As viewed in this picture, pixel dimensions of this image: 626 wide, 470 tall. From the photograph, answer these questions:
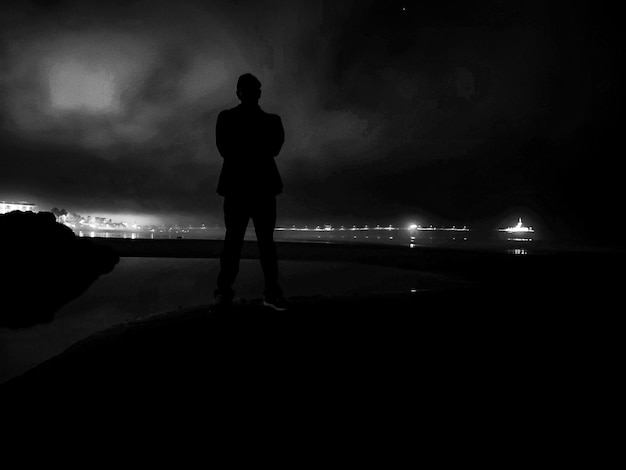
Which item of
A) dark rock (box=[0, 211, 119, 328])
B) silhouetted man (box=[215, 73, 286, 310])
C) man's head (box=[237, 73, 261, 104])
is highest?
man's head (box=[237, 73, 261, 104])

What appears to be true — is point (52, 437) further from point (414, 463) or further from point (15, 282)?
point (15, 282)

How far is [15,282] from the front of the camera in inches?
615

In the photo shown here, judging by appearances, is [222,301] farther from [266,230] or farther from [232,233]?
[266,230]

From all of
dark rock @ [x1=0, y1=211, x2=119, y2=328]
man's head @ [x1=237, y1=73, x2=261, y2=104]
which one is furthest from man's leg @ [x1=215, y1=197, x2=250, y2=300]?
dark rock @ [x1=0, y1=211, x2=119, y2=328]

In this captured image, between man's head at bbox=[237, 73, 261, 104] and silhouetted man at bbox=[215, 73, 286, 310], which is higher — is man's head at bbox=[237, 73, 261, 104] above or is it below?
above

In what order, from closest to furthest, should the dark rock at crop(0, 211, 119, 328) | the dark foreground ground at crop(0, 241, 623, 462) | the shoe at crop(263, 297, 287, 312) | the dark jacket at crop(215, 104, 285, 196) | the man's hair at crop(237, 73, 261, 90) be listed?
the dark foreground ground at crop(0, 241, 623, 462) < the dark jacket at crop(215, 104, 285, 196) < the man's hair at crop(237, 73, 261, 90) < the shoe at crop(263, 297, 287, 312) < the dark rock at crop(0, 211, 119, 328)

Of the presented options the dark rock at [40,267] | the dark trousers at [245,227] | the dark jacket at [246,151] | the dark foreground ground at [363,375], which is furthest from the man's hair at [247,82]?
the dark rock at [40,267]

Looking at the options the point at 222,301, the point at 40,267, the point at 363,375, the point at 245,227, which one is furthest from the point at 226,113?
the point at 40,267

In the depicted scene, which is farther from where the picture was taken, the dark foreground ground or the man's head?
the man's head

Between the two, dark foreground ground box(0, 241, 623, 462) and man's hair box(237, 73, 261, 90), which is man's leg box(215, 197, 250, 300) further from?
man's hair box(237, 73, 261, 90)

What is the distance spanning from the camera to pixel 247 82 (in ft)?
19.6

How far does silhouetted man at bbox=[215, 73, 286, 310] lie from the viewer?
580 centimetres

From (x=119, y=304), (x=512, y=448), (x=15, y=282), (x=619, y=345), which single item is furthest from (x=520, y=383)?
(x=15, y=282)

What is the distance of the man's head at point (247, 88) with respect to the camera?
596 centimetres
